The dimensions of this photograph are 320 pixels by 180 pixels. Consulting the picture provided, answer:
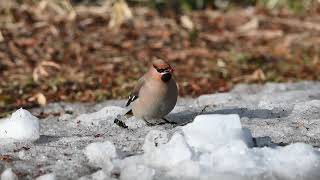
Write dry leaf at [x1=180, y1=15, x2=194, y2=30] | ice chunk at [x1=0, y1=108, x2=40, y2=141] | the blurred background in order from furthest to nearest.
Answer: dry leaf at [x1=180, y1=15, x2=194, y2=30] → the blurred background → ice chunk at [x1=0, y1=108, x2=40, y2=141]

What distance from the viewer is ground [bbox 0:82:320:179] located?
364 cm

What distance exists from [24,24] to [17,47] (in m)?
0.68

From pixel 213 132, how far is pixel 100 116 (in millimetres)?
1415

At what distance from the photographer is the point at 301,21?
9094 mm

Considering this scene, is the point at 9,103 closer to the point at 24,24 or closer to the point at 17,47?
the point at 17,47

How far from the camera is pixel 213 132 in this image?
11.9 feet

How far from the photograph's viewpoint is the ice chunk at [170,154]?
3438mm

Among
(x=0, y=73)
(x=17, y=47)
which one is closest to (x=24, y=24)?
(x=17, y=47)

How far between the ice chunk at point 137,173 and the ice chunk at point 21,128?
864 millimetres

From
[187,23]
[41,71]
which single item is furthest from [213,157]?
[187,23]

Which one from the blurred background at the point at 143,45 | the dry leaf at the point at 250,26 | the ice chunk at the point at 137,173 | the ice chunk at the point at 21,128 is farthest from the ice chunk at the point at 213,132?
the dry leaf at the point at 250,26

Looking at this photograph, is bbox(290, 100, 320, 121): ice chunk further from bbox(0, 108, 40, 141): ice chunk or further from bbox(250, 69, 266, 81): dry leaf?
bbox(250, 69, 266, 81): dry leaf

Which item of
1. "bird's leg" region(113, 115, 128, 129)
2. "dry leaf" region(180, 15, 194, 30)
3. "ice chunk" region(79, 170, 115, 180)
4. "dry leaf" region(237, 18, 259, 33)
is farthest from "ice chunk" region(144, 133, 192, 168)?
"dry leaf" region(237, 18, 259, 33)

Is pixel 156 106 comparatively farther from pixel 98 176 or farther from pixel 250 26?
pixel 250 26
